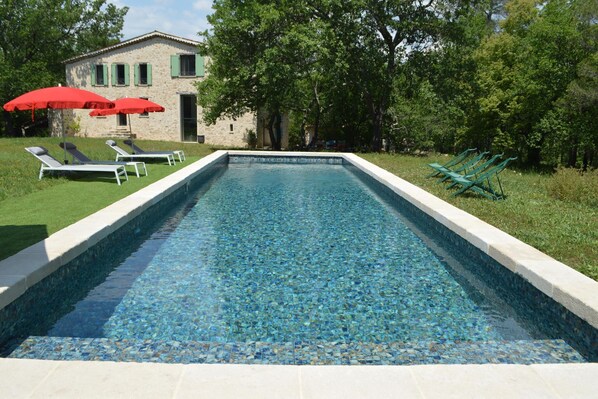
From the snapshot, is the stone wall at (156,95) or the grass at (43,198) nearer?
the grass at (43,198)

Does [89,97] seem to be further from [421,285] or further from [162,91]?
[162,91]

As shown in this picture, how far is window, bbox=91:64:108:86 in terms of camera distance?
29.9 m

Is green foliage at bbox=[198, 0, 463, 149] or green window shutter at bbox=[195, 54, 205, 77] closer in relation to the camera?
green foliage at bbox=[198, 0, 463, 149]

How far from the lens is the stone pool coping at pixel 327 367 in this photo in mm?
2875

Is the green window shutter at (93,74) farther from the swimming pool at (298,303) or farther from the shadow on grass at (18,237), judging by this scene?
the shadow on grass at (18,237)

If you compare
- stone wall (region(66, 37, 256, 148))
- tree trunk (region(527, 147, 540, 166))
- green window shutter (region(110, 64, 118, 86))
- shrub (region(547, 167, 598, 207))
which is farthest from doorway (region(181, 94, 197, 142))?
shrub (region(547, 167, 598, 207))

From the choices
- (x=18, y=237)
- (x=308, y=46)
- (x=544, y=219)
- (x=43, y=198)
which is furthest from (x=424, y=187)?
(x=308, y=46)

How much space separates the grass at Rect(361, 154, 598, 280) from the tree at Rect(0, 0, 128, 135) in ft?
96.1

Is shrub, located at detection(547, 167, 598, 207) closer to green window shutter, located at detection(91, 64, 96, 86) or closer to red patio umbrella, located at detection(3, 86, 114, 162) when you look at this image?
red patio umbrella, located at detection(3, 86, 114, 162)

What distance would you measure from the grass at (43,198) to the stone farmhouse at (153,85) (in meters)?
15.8

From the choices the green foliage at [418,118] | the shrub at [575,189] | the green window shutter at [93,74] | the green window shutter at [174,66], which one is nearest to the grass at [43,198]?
the shrub at [575,189]

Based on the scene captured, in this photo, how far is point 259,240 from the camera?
708cm

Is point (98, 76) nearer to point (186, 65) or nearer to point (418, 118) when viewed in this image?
point (186, 65)

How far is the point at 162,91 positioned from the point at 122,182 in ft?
66.5
